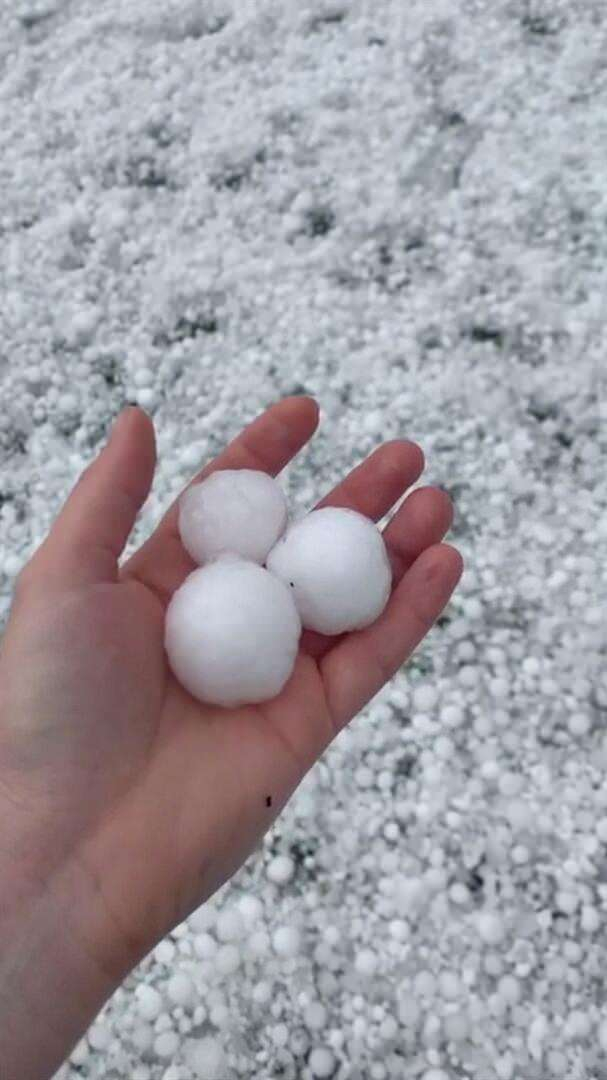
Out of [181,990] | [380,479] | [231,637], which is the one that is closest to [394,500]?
[380,479]

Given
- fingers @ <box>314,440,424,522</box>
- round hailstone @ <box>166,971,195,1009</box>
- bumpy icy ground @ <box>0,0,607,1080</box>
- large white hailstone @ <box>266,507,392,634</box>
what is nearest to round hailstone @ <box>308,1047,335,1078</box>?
bumpy icy ground @ <box>0,0,607,1080</box>

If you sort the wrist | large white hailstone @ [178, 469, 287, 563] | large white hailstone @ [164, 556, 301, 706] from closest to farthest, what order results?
1. the wrist
2. large white hailstone @ [164, 556, 301, 706]
3. large white hailstone @ [178, 469, 287, 563]

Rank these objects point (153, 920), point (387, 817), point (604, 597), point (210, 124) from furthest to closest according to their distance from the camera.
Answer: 1. point (210, 124)
2. point (604, 597)
3. point (387, 817)
4. point (153, 920)

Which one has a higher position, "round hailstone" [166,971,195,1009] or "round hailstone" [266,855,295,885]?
"round hailstone" [166,971,195,1009]

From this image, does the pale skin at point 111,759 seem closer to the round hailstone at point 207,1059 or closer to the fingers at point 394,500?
the fingers at point 394,500

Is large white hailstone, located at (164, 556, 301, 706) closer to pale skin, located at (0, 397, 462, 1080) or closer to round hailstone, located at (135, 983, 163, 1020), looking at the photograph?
pale skin, located at (0, 397, 462, 1080)

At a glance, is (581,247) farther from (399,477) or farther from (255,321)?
(399,477)

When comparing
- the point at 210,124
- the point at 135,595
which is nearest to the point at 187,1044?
the point at 135,595
